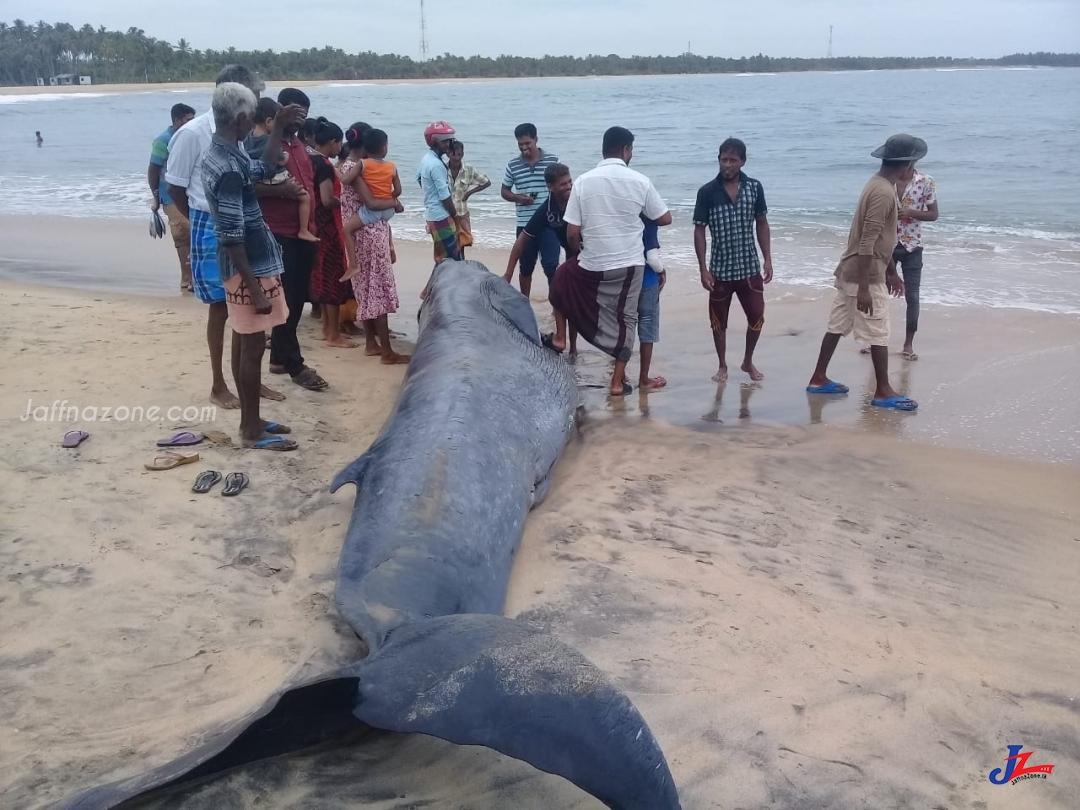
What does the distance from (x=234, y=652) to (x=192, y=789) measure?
0.98 m

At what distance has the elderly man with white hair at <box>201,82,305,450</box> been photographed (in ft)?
15.3

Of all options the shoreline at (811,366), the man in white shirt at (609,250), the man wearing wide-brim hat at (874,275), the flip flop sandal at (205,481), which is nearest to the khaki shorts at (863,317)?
the man wearing wide-brim hat at (874,275)

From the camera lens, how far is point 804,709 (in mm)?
3076

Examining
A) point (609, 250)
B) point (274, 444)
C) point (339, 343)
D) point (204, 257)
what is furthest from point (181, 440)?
point (609, 250)

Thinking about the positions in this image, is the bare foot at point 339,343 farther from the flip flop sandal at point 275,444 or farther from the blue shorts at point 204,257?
the flip flop sandal at point 275,444

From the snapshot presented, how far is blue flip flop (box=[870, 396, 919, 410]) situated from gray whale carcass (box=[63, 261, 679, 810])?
101 inches

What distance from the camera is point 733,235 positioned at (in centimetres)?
672

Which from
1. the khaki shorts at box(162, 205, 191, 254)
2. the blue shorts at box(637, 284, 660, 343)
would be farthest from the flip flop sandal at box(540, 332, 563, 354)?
the khaki shorts at box(162, 205, 191, 254)

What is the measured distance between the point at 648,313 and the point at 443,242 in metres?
2.33

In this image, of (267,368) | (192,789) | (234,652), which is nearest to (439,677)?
(192,789)

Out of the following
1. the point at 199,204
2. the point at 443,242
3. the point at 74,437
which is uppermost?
the point at 199,204

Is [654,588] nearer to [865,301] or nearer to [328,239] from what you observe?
[865,301]

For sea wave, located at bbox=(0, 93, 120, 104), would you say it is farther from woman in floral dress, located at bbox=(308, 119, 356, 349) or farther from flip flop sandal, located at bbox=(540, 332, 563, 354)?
flip flop sandal, located at bbox=(540, 332, 563, 354)

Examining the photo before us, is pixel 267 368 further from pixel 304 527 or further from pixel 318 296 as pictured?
pixel 304 527
